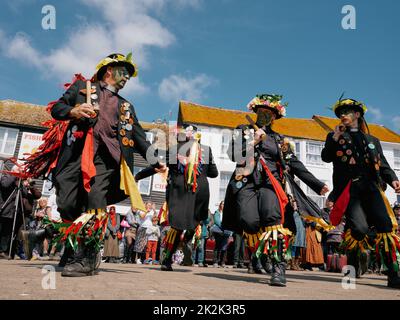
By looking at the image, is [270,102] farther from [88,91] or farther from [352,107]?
[88,91]

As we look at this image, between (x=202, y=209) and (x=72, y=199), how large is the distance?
304 cm

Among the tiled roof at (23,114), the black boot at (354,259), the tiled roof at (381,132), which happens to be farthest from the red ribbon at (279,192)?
the tiled roof at (381,132)

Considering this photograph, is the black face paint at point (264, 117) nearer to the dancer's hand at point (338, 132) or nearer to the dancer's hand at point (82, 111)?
the dancer's hand at point (338, 132)

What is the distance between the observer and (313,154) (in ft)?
91.8

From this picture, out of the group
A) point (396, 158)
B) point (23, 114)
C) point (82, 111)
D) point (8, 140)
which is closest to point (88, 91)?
point (82, 111)

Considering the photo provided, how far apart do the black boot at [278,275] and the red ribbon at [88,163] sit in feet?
6.92

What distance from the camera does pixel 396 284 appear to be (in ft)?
14.6

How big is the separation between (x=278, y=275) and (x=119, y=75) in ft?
9.56

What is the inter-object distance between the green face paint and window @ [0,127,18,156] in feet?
80.0

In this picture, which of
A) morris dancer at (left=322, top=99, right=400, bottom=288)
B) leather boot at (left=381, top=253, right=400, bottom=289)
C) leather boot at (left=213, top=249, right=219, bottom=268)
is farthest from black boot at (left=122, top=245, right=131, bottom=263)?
leather boot at (left=381, top=253, right=400, bottom=289)

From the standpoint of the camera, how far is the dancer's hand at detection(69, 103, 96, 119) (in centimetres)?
361

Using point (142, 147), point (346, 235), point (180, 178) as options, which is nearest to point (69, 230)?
point (142, 147)

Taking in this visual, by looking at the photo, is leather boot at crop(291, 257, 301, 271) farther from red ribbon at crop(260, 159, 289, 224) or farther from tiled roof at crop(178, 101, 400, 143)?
tiled roof at crop(178, 101, 400, 143)
